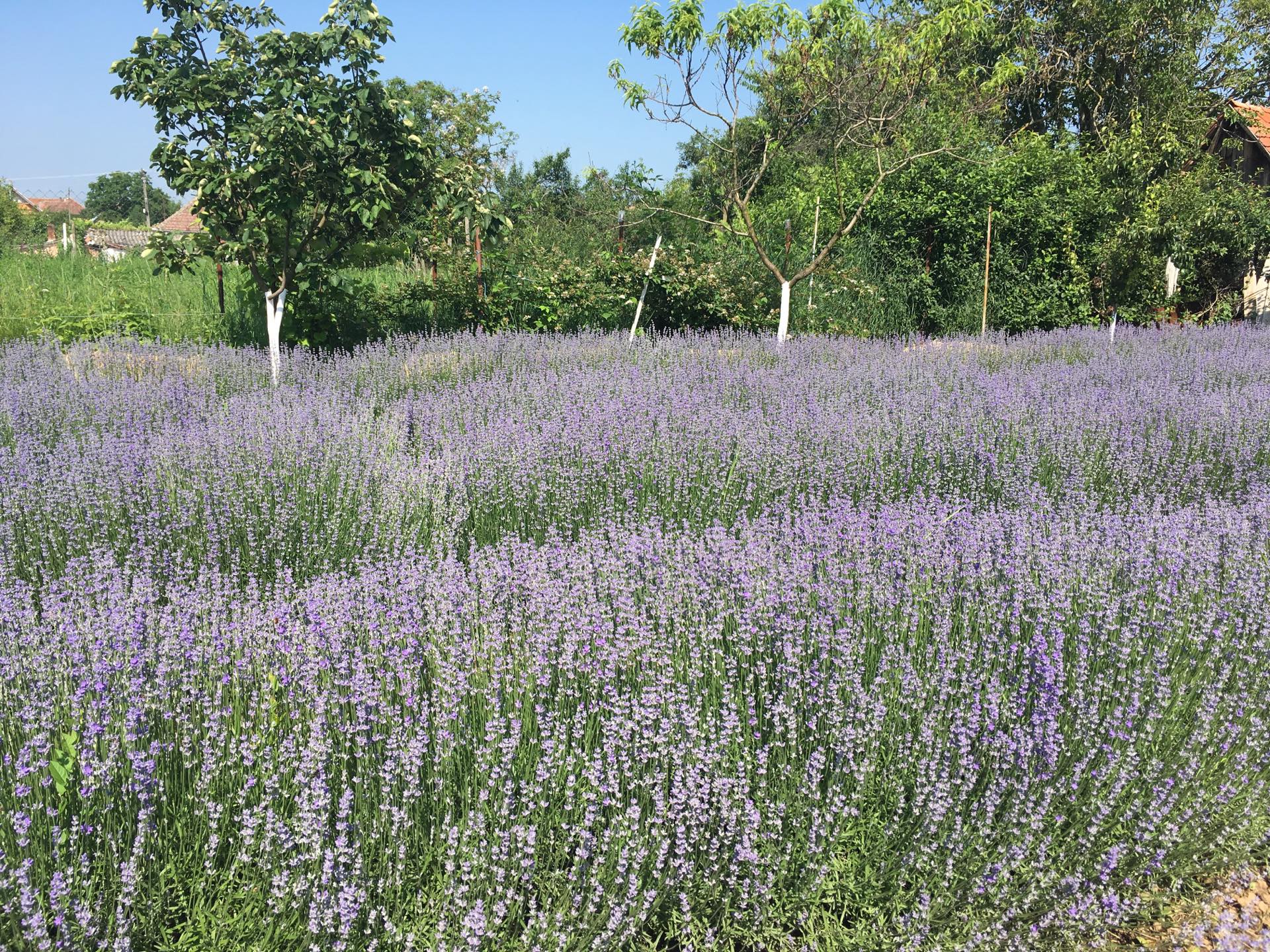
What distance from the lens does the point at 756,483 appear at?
483cm

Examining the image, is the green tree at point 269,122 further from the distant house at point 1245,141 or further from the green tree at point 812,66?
the distant house at point 1245,141

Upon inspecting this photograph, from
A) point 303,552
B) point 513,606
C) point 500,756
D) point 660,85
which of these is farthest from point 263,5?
point 500,756

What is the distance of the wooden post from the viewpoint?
1259cm

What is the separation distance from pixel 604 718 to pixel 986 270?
1163 centimetres

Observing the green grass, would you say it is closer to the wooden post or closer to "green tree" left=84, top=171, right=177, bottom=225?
the wooden post

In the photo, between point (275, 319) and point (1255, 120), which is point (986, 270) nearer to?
point (275, 319)

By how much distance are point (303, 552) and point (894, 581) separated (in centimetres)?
246

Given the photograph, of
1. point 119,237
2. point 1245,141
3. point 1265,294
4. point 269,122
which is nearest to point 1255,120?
point 1245,141

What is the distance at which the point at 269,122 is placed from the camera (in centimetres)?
682

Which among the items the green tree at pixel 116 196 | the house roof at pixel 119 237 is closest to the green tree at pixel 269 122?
the house roof at pixel 119 237

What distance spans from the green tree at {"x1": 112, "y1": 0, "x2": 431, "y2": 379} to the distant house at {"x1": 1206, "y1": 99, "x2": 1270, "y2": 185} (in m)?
18.5

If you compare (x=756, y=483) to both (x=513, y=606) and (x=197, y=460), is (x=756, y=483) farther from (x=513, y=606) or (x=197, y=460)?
(x=197, y=460)

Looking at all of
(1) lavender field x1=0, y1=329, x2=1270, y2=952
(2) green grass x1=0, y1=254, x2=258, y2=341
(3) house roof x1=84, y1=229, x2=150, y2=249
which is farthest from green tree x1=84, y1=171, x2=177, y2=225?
(1) lavender field x1=0, y1=329, x2=1270, y2=952

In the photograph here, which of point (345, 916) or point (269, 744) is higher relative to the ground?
point (269, 744)
